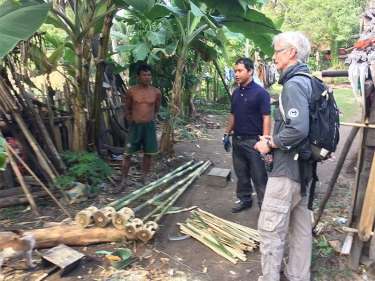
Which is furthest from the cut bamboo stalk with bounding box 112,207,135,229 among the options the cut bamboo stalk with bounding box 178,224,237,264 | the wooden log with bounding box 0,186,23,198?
the wooden log with bounding box 0,186,23,198

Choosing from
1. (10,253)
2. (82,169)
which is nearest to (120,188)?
(82,169)

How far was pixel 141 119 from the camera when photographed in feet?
17.6

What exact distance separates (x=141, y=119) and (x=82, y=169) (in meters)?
1.24

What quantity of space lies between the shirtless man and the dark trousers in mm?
1596

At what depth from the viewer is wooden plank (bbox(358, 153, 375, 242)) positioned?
302 centimetres

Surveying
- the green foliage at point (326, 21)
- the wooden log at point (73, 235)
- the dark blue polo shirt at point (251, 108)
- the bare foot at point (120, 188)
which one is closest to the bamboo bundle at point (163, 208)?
the wooden log at point (73, 235)

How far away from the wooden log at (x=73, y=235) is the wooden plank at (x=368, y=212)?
2331 millimetres

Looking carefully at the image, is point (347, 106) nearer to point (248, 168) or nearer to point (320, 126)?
point (248, 168)

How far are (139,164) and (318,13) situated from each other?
62.8ft

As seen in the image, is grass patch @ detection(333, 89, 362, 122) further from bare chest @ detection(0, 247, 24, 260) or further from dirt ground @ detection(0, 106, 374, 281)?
bare chest @ detection(0, 247, 24, 260)

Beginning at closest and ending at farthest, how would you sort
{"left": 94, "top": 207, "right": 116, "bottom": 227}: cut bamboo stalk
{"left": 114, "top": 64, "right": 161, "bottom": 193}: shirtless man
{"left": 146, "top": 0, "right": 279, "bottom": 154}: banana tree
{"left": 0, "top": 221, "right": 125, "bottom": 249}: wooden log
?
{"left": 0, "top": 221, "right": 125, "bottom": 249}: wooden log → {"left": 94, "top": 207, "right": 116, "bottom": 227}: cut bamboo stalk → {"left": 146, "top": 0, "right": 279, "bottom": 154}: banana tree → {"left": 114, "top": 64, "right": 161, "bottom": 193}: shirtless man

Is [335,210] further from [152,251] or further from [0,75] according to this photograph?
[0,75]

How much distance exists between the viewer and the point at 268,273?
112 inches

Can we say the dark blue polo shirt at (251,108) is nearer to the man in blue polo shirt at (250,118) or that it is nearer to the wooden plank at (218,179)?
the man in blue polo shirt at (250,118)
